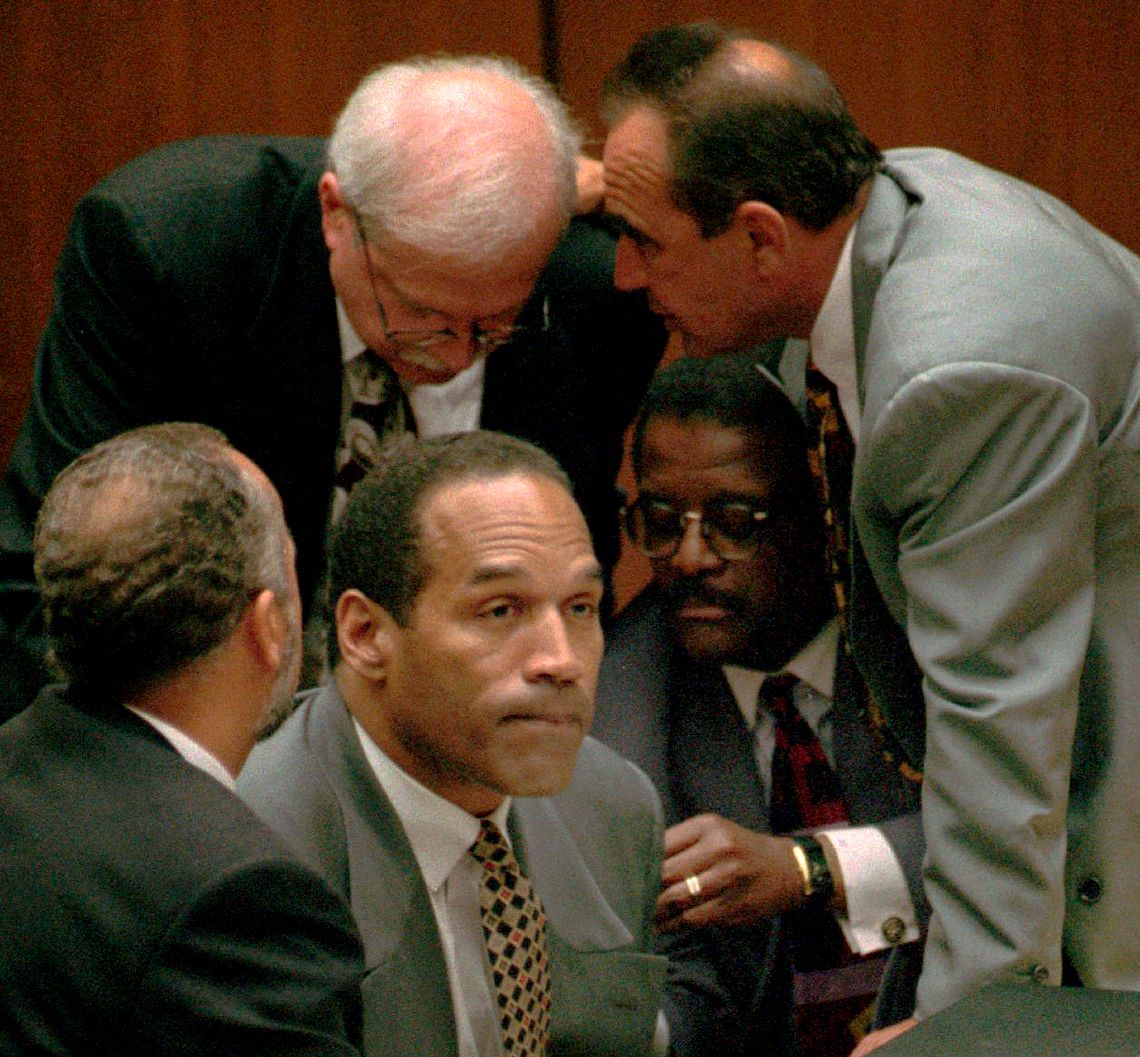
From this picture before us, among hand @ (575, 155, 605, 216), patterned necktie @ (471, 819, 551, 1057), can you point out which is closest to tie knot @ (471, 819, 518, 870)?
patterned necktie @ (471, 819, 551, 1057)

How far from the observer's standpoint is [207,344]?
2.21 meters

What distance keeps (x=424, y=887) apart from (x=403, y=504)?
0.38 meters

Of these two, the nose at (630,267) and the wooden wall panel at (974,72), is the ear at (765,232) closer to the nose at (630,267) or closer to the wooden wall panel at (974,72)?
the nose at (630,267)

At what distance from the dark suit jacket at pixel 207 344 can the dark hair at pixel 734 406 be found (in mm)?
168

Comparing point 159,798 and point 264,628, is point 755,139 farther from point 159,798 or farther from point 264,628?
point 159,798

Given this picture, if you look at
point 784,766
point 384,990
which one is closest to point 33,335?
point 784,766

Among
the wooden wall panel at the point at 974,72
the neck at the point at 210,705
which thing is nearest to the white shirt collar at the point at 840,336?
the neck at the point at 210,705

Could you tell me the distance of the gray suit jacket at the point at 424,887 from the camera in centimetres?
172

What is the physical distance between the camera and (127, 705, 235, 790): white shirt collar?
A: 1.52 meters

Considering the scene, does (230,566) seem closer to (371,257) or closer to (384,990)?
(384,990)

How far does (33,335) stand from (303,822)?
56.5 inches

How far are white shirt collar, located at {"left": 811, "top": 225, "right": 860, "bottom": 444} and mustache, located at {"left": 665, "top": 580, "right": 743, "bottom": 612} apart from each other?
0.32 m

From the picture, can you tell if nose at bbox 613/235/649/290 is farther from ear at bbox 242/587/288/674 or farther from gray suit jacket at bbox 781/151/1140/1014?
ear at bbox 242/587/288/674

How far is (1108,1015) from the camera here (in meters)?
1.30
